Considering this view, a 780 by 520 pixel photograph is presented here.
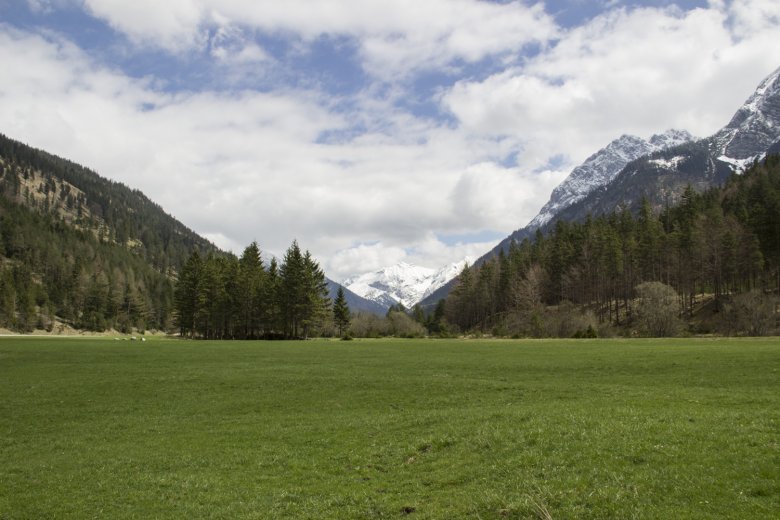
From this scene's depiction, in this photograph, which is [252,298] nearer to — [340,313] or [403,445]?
[340,313]

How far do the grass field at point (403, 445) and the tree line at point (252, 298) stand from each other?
3178 inches

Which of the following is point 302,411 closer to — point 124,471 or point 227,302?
point 124,471

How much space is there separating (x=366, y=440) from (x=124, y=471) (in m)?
10.7

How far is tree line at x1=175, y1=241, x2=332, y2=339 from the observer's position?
124 metres

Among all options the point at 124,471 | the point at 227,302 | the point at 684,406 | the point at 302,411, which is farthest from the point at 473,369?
the point at 227,302

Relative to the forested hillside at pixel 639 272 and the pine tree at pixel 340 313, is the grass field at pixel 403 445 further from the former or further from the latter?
the pine tree at pixel 340 313

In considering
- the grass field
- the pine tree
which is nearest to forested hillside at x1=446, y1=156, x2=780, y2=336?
the pine tree

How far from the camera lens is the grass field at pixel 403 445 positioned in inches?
540

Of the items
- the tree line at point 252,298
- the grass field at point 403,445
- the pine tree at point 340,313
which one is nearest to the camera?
the grass field at point 403,445

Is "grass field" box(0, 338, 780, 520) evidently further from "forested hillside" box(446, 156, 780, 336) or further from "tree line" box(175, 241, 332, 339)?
"tree line" box(175, 241, 332, 339)

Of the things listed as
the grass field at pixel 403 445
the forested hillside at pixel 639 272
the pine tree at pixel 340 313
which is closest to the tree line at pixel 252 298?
the pine tree at pixel 340 313

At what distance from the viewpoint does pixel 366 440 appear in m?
23.2

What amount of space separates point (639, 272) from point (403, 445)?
440 feet

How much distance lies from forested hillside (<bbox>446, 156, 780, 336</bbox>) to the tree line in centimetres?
5344
